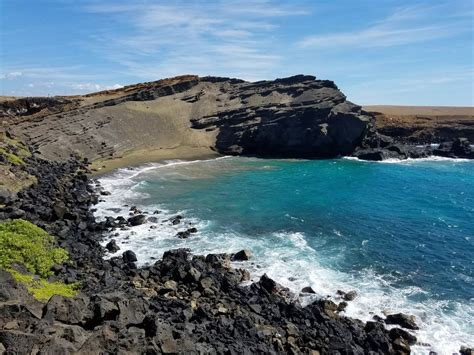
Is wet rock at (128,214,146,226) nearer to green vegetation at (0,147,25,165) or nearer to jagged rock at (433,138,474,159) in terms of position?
green vegetation at (0,147,25,165)

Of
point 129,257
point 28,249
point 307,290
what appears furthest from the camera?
point 129,257

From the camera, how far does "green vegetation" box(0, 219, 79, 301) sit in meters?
21.0

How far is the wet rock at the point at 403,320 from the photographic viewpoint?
23539 millimetres

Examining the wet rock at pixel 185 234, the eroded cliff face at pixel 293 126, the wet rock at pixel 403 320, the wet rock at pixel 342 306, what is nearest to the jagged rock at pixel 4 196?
the wet rock at pixel 185 234

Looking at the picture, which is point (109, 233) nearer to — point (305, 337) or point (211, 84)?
point (305, 337)

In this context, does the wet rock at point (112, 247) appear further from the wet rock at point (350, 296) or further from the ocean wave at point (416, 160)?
the ocean wave at point (416, 160)

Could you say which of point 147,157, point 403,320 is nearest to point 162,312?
point 403,320

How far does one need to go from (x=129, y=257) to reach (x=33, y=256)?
743 centimetres

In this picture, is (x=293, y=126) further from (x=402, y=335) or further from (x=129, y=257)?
(x=402, y=335)

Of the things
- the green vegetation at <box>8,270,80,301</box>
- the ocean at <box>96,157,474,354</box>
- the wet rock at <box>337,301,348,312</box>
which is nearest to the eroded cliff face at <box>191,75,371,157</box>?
the ocean at <box>96,157,474,354</box>

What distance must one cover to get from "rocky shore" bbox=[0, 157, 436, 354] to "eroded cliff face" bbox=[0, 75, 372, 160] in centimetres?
3911

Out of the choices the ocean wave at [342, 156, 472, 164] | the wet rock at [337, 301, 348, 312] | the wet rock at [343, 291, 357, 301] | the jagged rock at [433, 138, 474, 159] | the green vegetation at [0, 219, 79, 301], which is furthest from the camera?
the jagged rock at [433, 138, 474, 159]

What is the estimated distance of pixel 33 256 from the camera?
24422mm

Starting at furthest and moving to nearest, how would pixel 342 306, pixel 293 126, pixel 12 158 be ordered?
pixel 293 126 < pixel 12 158 < pixel 342 306
